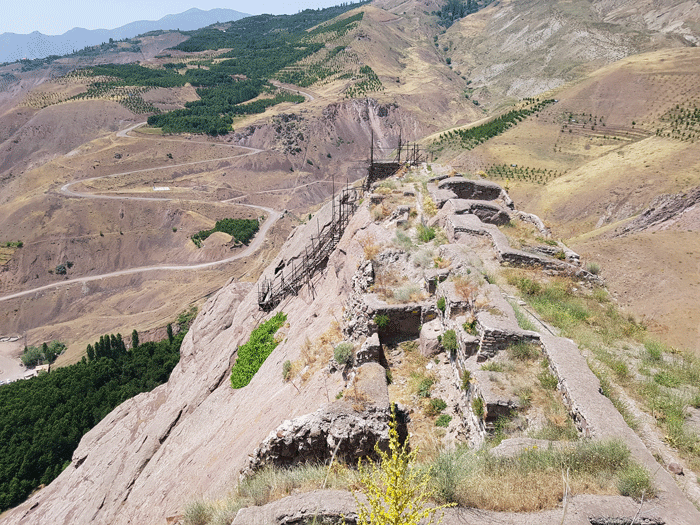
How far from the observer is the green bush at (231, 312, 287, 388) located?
16719 millimetres

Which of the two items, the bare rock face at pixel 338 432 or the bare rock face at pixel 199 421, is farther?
the bare rock face at pixel 199 421

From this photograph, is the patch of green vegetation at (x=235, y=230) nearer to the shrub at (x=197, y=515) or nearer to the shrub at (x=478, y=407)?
the shrub at (x=197, y=515)

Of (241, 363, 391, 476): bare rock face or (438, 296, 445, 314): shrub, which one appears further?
(438, 296, 445, 314): shrub

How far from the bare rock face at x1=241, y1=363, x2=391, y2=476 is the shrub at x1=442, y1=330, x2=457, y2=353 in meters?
1.93

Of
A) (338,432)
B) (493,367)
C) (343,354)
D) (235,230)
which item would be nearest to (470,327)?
(493,367)

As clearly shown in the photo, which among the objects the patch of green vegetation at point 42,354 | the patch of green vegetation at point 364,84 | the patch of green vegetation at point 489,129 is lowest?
the patch of green vegetation at point 42,354

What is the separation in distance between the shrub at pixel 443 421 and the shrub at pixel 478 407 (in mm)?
771

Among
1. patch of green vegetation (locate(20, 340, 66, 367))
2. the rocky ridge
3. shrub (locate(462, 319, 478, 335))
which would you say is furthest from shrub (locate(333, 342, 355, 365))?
patch of green vegetation (locate(20, 340, 66, 367))

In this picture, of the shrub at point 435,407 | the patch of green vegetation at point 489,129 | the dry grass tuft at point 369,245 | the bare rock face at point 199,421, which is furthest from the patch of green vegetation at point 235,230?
the shrub at point 435,407

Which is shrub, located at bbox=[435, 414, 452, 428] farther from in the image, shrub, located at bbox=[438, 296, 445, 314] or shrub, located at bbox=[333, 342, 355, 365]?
shrub, located at bbox=[438, 296, 445, 314]

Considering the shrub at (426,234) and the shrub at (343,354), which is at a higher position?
the shrub at (426,234)

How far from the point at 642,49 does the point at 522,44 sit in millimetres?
40294

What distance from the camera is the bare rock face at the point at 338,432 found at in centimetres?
786

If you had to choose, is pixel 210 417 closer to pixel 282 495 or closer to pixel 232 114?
pixel 282 495
